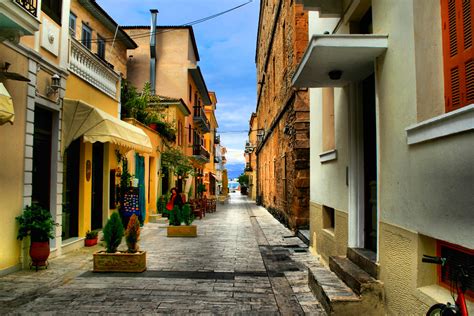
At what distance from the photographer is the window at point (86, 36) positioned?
14.4m

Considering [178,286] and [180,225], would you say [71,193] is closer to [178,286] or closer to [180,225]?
[180,225]

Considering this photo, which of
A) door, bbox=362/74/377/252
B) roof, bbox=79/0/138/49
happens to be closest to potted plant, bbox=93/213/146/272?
door, bbox=362/74/377/252

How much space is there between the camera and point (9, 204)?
6.62m

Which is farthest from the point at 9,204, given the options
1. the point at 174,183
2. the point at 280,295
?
the point at 174,183

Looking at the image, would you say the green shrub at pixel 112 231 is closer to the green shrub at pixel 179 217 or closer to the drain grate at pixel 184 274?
the drain grate at pixel 184 274

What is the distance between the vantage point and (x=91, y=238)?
9.82 meters

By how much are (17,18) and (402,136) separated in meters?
5.45

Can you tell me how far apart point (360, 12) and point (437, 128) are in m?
3.07

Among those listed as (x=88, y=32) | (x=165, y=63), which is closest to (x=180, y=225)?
(x=88, y=32)

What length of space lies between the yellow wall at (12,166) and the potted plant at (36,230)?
0.11 m

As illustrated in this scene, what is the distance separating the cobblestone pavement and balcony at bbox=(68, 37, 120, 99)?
413 centimetres

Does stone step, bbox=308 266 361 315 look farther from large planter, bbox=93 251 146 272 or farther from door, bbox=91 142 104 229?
door, bbox=91 142 104 229

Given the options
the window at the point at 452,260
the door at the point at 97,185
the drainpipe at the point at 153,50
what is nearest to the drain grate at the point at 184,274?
the window at the point at 452,260

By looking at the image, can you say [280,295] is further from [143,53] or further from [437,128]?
[143,53]
